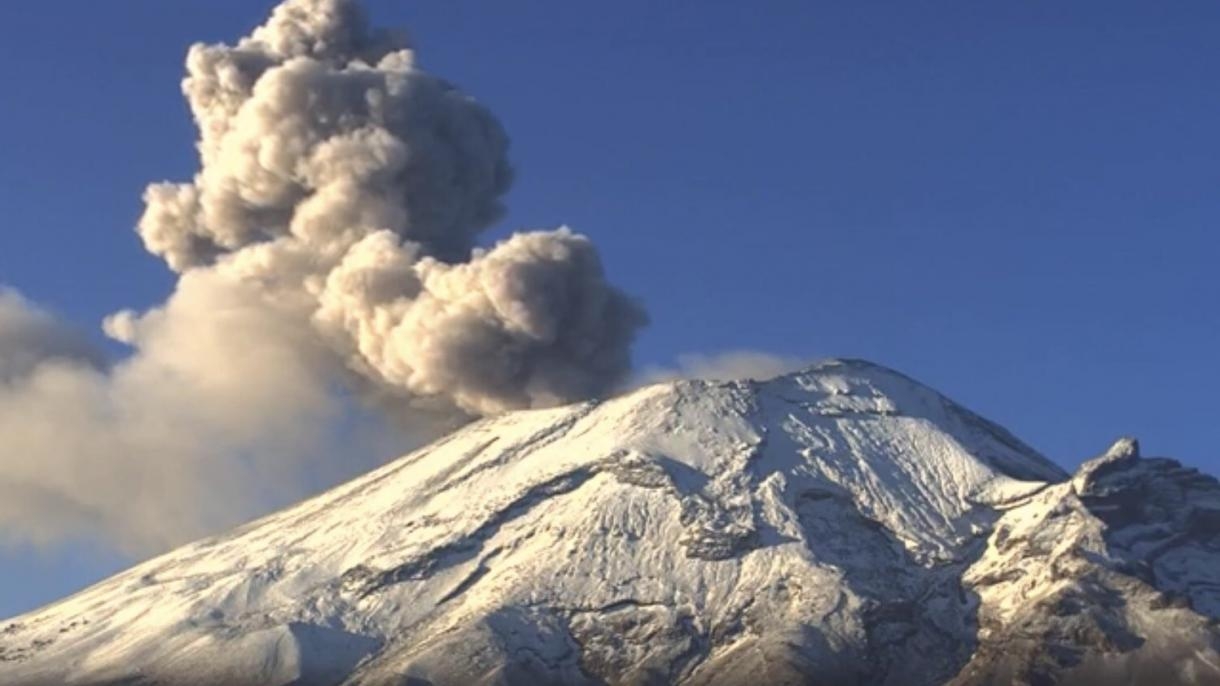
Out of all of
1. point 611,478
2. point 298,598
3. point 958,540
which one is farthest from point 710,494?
point 298,598

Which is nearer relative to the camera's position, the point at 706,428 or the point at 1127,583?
the point at 1127,583

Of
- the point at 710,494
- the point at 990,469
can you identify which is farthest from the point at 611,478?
the point at 990,469

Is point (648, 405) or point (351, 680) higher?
point (648, 405)

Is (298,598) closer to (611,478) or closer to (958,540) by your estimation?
(611,478)

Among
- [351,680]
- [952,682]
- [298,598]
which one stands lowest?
[952,682]

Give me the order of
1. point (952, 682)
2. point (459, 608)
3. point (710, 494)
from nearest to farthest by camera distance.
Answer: point (952, 682) < point (459, 608) < point (710, 494)

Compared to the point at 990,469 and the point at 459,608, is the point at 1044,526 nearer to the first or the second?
the point at 990,469

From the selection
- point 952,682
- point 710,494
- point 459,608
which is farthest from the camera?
point 710,494
